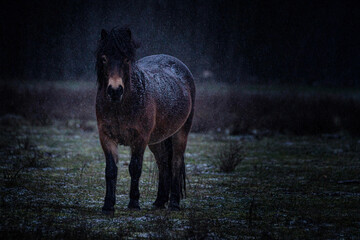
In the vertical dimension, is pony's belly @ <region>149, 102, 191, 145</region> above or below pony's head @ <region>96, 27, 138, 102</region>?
below

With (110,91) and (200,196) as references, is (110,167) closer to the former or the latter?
(110,91)

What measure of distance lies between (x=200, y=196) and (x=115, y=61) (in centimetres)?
304

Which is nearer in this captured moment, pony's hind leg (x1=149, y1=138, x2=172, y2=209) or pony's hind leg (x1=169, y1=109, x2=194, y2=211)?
pony's hind leg (x1=169, y1=109, x2=194, y2=211)

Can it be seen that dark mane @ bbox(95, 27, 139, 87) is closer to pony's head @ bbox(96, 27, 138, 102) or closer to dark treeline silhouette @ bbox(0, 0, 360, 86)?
pony's head @ bbox(96, 27, 138, 102)

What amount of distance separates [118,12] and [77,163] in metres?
39.1

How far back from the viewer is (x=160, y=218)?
224 inches

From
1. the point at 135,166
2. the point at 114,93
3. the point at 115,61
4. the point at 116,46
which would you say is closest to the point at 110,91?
the point at 114,93

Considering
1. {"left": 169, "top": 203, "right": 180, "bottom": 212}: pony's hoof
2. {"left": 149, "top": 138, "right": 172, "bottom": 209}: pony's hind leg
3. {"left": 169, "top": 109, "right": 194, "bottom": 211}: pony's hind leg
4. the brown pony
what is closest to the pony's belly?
the brown pony

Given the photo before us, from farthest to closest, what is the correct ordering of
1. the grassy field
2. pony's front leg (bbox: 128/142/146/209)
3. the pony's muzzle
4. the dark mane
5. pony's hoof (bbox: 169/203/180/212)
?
pony's hoof (bbox: 169/203/180/212), pony's front leg (bbox: 128/142/146/209), the dark mane, the pony's muzzle, the grassy field

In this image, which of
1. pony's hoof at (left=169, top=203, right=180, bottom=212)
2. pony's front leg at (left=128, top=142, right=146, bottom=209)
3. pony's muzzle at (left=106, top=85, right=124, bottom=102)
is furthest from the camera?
pony's hoof at (left=169, top=203, right=180, bottom=212)

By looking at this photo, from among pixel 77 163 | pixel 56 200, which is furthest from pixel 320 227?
pixel 77 163

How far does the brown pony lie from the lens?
5.80 m

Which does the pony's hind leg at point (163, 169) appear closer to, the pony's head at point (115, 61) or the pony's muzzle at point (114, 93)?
the pony's head at point (115, 61)

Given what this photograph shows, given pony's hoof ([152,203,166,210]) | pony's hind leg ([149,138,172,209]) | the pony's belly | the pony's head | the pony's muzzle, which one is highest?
the pony's head
